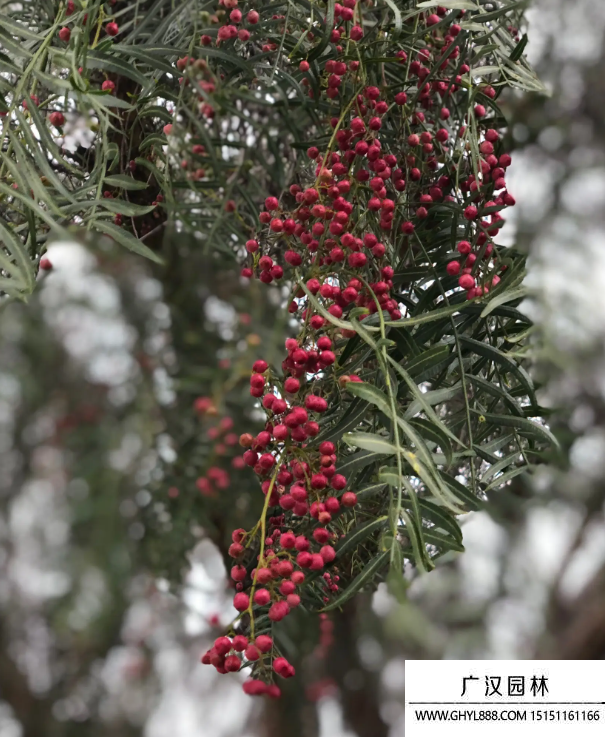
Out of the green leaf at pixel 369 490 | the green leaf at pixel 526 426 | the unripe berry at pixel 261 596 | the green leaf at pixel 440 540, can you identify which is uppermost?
the green leaf at pixel 526 426

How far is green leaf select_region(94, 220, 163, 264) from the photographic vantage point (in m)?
0.42

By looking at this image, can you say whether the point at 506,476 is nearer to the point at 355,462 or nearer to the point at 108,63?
the point at 355,462

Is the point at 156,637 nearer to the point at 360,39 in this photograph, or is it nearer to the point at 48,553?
the point at 48,553

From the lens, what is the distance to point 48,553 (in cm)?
68

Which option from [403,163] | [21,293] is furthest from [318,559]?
[403,163]

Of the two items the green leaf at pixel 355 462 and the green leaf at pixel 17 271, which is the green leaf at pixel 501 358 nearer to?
the green leaf at pixel 355 462

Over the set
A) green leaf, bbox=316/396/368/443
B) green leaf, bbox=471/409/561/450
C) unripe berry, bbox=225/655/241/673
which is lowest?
unripe berry, bbox=225/655/241/673

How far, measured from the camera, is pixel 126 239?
445 mm

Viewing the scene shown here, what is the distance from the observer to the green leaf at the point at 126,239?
1.39ft

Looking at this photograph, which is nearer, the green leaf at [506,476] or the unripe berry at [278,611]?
the unripe berry at [278,611]

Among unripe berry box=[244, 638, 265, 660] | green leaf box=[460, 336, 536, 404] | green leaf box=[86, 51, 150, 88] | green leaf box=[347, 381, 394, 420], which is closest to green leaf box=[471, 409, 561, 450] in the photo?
green leaf box=[460, 336, 536, 404]

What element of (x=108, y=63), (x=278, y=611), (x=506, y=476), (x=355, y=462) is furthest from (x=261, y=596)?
(x=108, y=63)

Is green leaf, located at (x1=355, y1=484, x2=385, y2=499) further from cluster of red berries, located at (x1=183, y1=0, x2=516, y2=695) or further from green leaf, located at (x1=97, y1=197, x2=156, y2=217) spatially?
green leaf, located at (x1=97, y1=197, x2=156, y2=217)

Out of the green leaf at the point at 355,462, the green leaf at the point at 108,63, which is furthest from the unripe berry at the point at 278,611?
the green leaf at the point at 108,63
